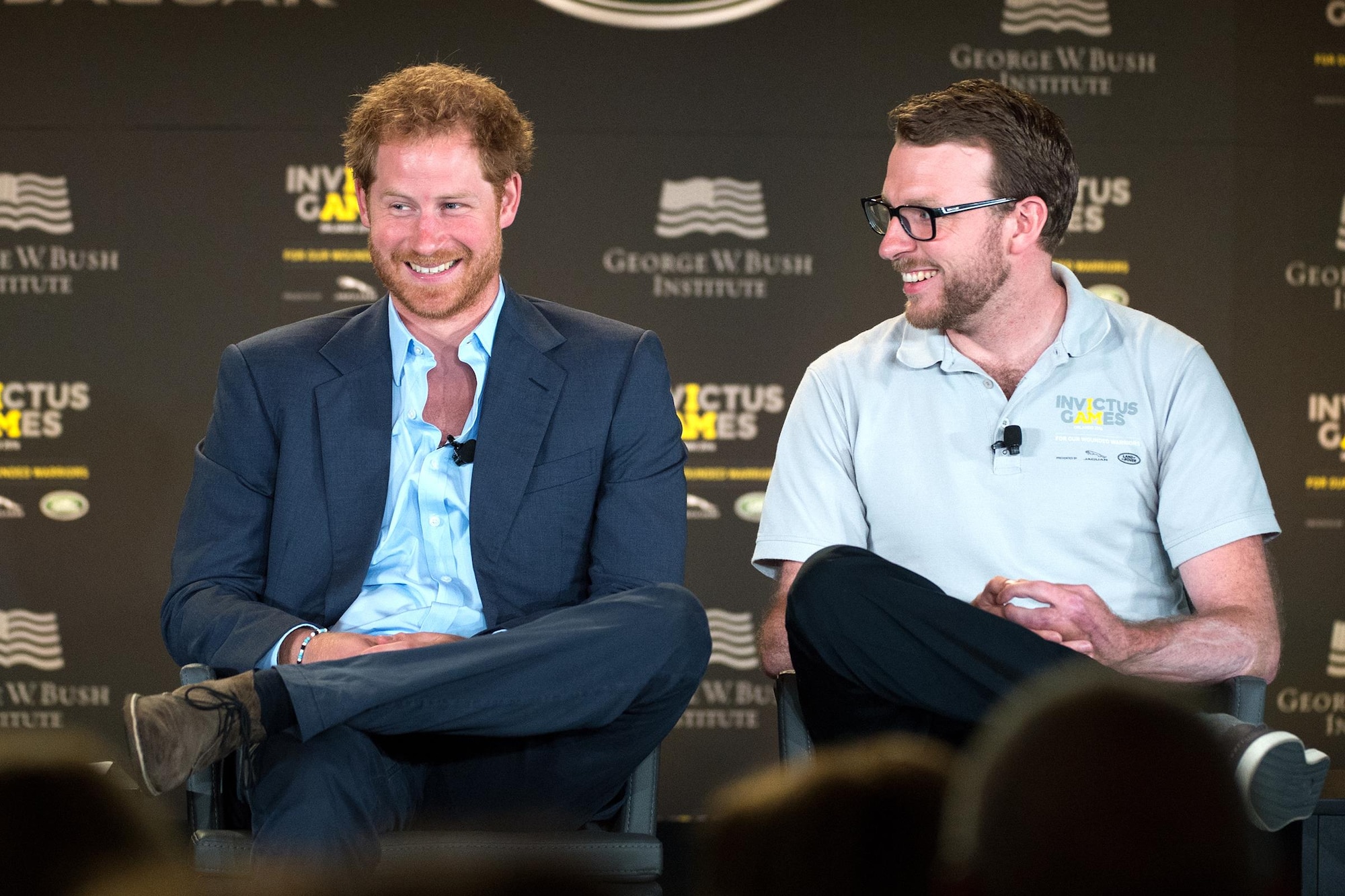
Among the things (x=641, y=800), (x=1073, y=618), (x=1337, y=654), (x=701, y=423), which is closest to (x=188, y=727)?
(x=641, y=800)

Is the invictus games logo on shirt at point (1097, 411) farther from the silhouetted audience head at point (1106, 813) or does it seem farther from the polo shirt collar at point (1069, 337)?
the silhouetted audience head at point (1106, 813)

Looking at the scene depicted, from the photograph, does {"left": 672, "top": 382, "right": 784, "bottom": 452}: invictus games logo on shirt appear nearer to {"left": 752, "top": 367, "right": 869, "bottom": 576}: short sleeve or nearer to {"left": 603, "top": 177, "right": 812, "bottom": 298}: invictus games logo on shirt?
{"left": 603, "top": 177, "right": 812, "bottom": 298}: invictus games logo on shirt

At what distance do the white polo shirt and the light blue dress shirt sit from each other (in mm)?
480

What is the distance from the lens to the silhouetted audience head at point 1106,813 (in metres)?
1.37

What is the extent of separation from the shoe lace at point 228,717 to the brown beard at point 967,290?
1257mm

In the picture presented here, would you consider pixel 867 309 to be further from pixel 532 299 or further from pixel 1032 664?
pixel 1032 664

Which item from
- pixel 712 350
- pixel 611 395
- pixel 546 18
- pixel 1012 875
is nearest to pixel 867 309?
pixel 712 350

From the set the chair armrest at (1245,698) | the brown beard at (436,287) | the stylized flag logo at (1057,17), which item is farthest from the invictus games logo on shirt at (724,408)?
the chair armrest at (1245,698)

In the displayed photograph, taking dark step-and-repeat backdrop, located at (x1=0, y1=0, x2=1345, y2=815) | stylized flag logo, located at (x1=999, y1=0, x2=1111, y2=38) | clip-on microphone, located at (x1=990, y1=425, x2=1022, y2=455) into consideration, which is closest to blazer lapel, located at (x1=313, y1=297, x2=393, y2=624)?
clip-on microphone, located at (x1=990, y1=425, x2=1022, y2=455)

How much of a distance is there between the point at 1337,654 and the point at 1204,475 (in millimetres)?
2102

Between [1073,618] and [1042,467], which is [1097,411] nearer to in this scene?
A: [1042,467]

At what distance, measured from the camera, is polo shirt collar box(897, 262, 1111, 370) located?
2.32m

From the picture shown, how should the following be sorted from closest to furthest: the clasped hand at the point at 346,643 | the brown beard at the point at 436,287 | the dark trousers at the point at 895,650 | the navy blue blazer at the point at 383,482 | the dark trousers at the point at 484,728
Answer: the dark trousers at the point at 484,728 → the dark trousers at the point at 895,650 → the clasped hand at the point at 346,643 → the navy blue blazer at the point at 383,482 → the brown beard at the point at 436,287

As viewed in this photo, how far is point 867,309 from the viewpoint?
3.92 metres
